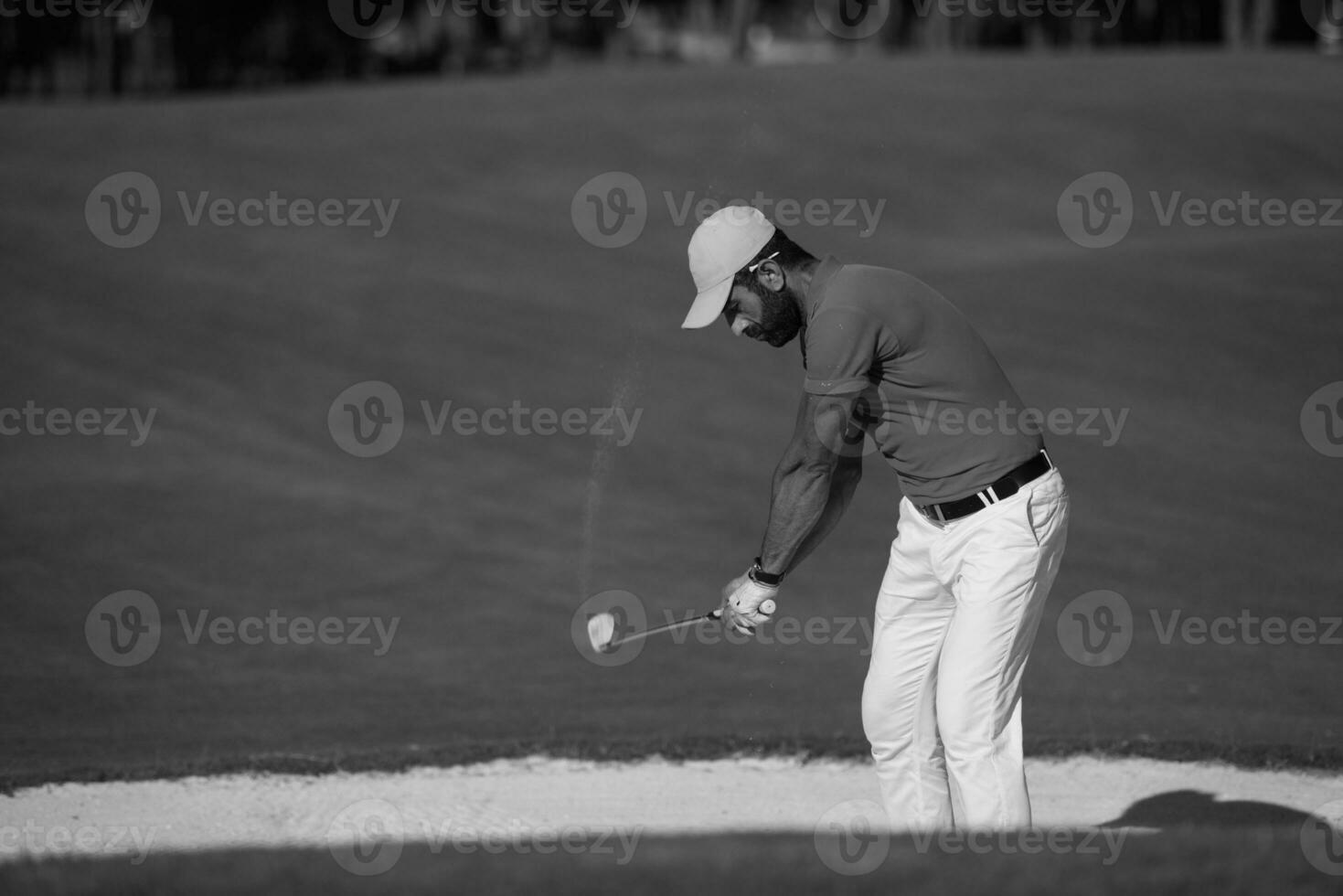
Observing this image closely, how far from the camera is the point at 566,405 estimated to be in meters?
15.3

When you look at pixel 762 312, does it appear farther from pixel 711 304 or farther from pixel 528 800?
pixel 528 800

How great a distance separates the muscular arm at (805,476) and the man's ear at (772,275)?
1.36 feet

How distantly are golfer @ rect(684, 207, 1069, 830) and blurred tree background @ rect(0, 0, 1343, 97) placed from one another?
101ft

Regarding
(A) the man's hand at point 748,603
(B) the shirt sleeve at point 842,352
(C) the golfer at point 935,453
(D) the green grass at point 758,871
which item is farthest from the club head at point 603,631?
(B) the shirt sleeve at point 842,352

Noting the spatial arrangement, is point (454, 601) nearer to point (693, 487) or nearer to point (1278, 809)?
point (693, 487)

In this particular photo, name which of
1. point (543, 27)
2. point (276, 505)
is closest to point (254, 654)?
point (276, 505)

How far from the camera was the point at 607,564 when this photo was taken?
1169 centimetres

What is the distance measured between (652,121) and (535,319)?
34.0ft

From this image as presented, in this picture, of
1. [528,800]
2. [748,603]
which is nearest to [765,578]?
[748,603]

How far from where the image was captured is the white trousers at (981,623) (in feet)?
17.6

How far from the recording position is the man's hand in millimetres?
5609

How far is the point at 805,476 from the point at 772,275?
28.3 inches

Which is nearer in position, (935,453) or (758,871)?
(758,871)

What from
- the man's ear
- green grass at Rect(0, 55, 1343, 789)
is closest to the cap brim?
the man's ear
